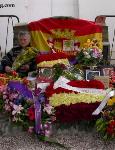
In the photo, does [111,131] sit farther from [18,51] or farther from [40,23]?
[40,23]

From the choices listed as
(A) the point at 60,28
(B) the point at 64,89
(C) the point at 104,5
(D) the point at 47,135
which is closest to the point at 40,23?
(A) the point at 60,28

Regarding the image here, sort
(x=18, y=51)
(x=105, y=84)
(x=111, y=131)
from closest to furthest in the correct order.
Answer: (x=111, y=131) < (x=105, y=84) < (x=18, y=51)

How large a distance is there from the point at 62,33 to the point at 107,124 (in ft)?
10.9

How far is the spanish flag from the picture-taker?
7.43m

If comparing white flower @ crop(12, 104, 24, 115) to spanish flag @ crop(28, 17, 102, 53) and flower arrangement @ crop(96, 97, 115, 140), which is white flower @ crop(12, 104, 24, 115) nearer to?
flower arrangement @ crop(96, 97, 115, 140)

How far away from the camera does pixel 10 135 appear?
4.57m

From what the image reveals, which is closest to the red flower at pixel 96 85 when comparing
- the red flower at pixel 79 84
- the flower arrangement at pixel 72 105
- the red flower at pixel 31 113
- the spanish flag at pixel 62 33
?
the red flower at pixel 79 84

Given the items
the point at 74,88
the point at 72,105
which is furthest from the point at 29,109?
the point at 74,88

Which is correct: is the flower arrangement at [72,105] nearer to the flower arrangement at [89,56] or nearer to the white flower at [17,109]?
the white flower at [17,109]

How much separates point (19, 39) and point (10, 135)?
8.52ft

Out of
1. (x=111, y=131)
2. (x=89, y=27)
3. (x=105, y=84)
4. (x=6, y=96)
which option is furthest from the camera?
(x=89, y=27)

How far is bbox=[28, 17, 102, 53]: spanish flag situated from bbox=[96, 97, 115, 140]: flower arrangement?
2973 millimetres

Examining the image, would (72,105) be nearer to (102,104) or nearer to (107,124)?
(102,104)

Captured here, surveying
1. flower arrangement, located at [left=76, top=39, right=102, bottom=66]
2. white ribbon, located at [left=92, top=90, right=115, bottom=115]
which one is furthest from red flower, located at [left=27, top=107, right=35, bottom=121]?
flower arrangement, located at [left=76, top=39, right=102, bottom=66]
